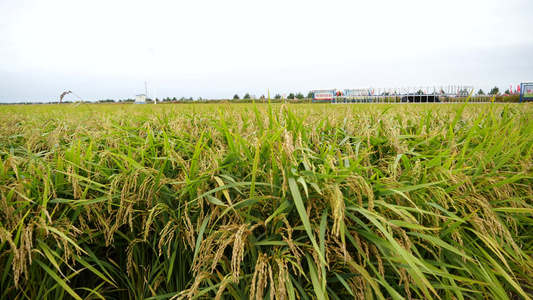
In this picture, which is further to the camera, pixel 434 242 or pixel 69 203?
pixel 69 203

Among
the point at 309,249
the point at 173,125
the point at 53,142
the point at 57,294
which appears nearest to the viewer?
the point at 309,249

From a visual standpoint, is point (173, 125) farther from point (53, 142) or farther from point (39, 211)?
point (39, 211)

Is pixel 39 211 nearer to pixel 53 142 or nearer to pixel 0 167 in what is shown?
pixel 0 167

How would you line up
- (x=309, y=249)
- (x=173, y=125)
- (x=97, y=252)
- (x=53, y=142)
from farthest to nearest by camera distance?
(x=173, y=125)
(x=53, y=142)
(x=97, y=252)
(x=309, y=249)

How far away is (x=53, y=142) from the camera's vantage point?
209cm

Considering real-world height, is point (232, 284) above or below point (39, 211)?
below

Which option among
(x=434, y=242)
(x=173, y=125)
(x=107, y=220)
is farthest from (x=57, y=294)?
(x=434, y=242)

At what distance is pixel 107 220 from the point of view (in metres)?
1.53

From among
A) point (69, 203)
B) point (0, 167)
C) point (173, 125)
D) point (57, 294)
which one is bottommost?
point (57, 294)

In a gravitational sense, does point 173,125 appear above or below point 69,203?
above

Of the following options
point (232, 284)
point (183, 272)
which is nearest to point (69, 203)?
point (183, 272)

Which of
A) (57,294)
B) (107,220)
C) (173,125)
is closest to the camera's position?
(57,294)

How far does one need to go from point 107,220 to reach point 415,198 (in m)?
1.51

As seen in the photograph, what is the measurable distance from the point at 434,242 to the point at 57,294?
168 centimetres
